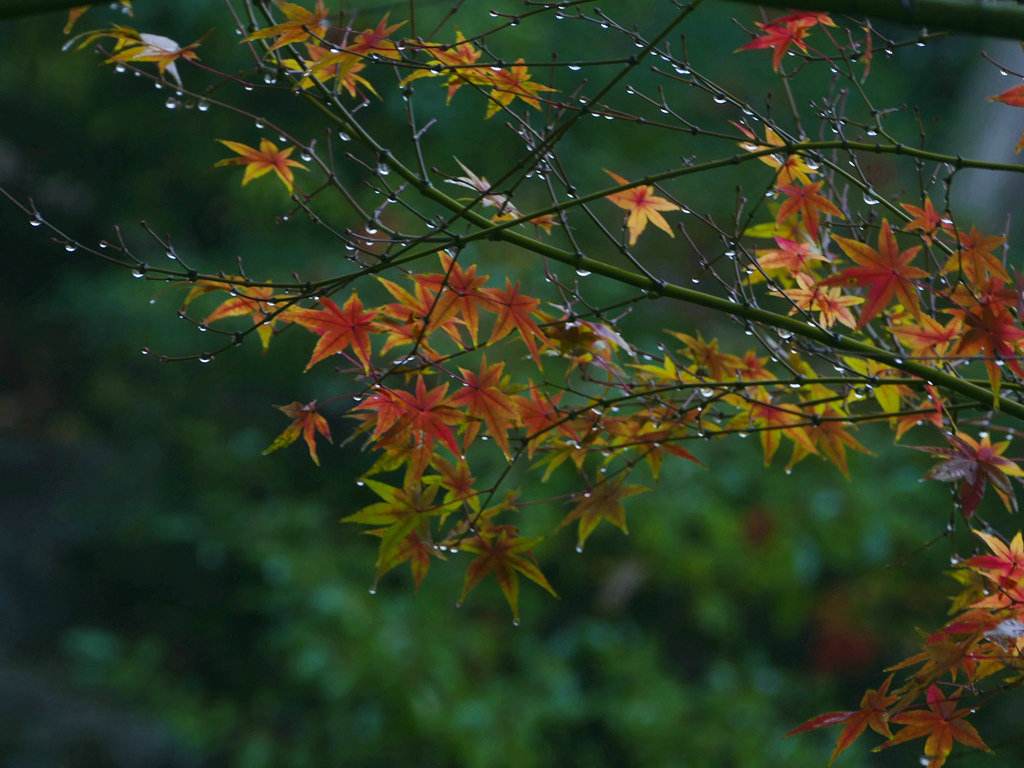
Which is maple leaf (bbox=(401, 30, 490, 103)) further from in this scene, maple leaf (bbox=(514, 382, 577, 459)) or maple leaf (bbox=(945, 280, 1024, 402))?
maple leaf (bbox=(945, 280, 1024, 402))

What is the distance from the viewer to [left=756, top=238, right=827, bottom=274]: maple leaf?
130 cm

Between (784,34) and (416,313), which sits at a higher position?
(784,34)

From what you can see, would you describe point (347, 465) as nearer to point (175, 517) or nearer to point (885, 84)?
point (175, 517)

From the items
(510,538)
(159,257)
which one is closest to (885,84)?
(159,257)

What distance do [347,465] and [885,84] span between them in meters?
3.50

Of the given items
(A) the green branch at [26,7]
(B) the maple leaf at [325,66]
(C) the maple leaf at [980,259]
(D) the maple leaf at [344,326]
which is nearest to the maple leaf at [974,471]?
(C) the maple leaf at [980,259]

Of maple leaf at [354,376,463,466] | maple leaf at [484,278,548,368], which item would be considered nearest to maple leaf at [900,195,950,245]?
maple leaf at [484,278,548,368]

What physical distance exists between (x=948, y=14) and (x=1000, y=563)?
638 mm

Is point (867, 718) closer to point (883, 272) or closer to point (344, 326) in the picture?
point (883, 272)

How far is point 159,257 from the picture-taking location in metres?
3.96

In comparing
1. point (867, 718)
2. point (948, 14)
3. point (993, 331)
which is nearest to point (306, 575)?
point (867, 718)

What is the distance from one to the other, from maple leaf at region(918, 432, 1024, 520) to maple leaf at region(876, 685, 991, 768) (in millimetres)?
199

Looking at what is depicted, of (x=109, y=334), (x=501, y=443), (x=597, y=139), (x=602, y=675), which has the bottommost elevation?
(x=602, y=675)

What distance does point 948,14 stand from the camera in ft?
2.56
